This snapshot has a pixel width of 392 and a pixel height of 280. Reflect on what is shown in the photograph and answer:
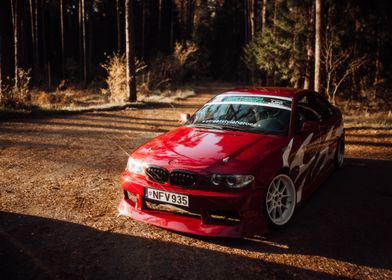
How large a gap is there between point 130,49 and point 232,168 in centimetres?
1412

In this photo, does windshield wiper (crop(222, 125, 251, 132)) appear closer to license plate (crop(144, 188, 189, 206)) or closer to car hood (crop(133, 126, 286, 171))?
car hood (crop(133, 126, 286, 171))

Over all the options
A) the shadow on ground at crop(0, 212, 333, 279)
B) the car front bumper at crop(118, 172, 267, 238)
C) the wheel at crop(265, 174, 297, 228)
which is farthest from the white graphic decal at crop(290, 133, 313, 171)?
the shadow on ground at crop(0, 212, 333, 279)

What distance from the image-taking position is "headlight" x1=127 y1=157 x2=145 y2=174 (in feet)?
14.4

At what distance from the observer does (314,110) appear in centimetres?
606

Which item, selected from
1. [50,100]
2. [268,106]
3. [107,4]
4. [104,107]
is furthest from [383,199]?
[107,4]

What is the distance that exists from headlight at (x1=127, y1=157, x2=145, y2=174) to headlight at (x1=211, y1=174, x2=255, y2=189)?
2.99ft

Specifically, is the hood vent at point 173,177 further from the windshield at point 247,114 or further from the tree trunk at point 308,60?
the tree trunk at point 308,60

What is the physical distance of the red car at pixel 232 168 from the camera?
394 cm

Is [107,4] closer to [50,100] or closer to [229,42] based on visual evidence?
[229,42]

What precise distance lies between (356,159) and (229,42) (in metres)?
48.3

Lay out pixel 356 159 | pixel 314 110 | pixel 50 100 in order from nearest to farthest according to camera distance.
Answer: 1. pixel 314 110
2. pixel 356 159
3. pixel 50 100

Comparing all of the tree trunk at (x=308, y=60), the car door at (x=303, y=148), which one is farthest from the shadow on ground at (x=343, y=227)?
the tree trunk at (x=308, y=60)

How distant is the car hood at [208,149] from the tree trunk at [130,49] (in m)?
12.7

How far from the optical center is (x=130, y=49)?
1702cm
